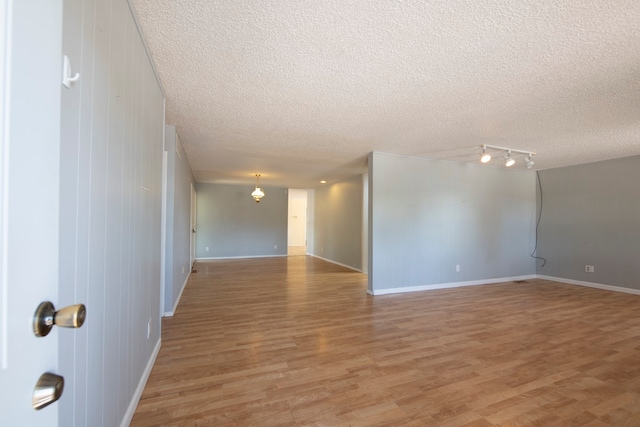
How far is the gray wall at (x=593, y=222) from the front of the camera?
4848mm

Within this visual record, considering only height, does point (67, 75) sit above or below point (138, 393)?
above

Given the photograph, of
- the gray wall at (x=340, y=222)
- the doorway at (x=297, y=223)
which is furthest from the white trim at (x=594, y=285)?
the doorway at (x=297, y=223)

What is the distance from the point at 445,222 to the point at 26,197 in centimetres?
567

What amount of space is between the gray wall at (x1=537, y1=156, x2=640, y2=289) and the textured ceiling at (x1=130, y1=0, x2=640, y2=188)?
1.53 metres

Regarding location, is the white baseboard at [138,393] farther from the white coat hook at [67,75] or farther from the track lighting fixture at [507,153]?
the track lighting fixture at [507,153]

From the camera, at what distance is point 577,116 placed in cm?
304

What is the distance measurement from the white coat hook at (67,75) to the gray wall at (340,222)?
241 inches

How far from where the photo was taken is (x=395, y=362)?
2422mm

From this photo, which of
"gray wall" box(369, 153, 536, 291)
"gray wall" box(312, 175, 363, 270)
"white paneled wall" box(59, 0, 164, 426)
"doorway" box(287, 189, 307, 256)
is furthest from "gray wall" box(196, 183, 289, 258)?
"white paneled wall" box(59, 0, 164, 426)

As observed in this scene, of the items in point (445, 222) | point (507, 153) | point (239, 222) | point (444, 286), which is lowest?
point (444, 286)

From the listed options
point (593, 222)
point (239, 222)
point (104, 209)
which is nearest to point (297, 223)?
point (239, 222)

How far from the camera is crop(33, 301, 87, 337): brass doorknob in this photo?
0.53 m

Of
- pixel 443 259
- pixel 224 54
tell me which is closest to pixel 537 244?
pixel 443 259

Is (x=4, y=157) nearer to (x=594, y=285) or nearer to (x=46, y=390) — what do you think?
(x=46, y=390)
